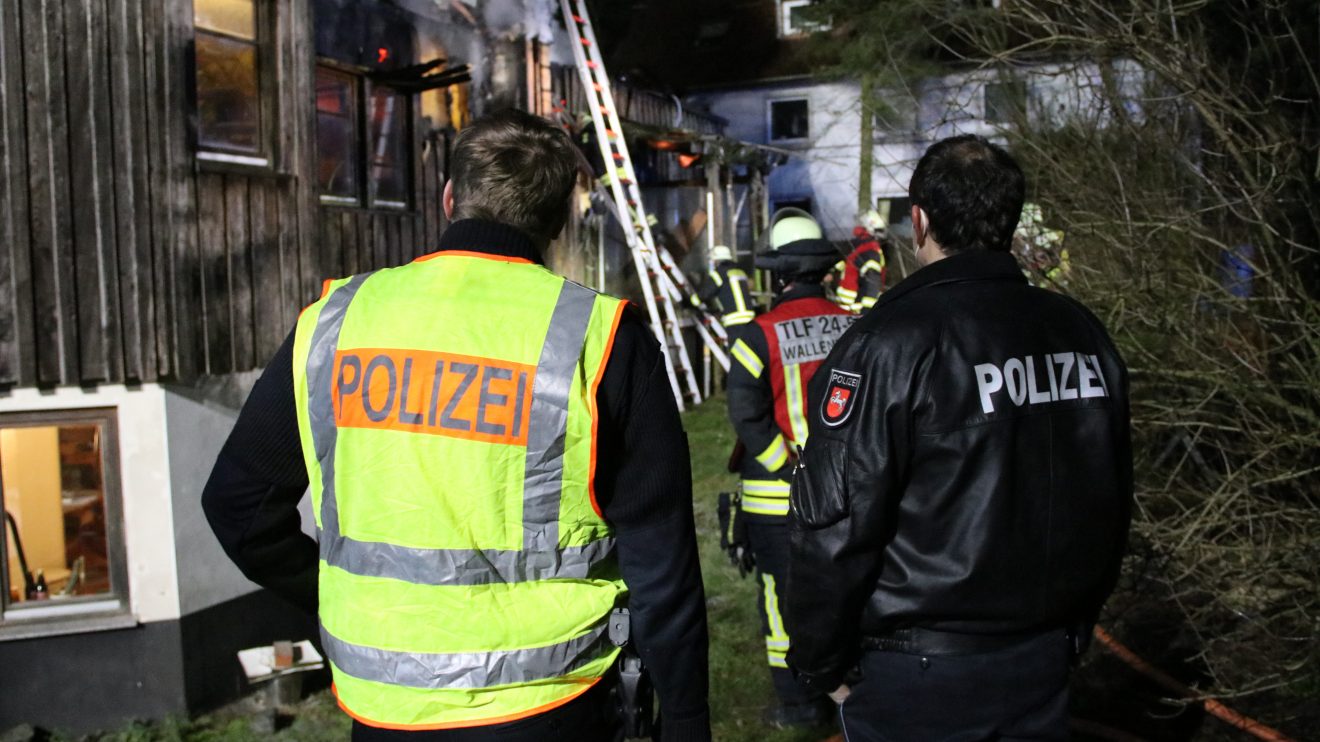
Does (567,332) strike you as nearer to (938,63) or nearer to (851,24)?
(938,63)

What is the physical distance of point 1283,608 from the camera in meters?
5.43

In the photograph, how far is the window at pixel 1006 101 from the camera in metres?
7.65

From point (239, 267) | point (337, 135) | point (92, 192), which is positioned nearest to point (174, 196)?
point (92, 192)

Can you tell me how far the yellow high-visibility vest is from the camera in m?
2.13

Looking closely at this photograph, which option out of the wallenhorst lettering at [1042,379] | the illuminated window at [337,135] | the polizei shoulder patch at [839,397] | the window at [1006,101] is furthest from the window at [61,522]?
the window at [1006,101]

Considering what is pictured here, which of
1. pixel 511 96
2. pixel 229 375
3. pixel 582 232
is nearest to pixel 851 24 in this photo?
pixel 582 232

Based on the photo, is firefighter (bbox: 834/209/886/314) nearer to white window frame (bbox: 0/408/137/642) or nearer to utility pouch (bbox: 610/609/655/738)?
white window frame (bbox: 0/408/137/642)

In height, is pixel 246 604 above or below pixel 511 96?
below

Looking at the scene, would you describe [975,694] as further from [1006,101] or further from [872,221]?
[872,221]

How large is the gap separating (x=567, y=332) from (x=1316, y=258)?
20.4 ft

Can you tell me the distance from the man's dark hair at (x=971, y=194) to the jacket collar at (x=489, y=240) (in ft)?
3.19

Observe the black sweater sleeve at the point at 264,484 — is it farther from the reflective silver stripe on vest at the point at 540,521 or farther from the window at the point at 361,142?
the window at the point at 361,142

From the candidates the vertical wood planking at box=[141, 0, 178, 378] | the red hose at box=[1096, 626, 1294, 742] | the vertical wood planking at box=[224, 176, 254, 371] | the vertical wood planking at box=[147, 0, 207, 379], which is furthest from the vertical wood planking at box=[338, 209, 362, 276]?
the red hose at box=[1096, 626, 1294, 742]

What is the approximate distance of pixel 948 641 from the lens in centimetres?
250
